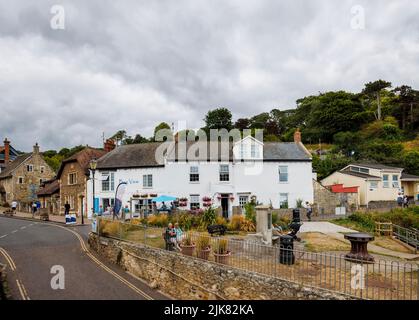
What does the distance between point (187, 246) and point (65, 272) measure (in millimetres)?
5494

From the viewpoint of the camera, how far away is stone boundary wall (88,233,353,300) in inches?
382

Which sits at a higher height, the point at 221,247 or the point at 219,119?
the point at 219,119

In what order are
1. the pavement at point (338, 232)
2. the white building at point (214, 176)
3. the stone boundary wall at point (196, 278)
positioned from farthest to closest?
the white building at point (214, 176) < the pavement at point (338, 232) < the stone boundary wall at point (196, 278)

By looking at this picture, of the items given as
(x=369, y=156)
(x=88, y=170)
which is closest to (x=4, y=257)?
(x=88, y=170)

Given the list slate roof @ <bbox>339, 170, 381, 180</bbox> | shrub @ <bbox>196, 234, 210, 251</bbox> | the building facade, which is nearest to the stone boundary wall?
shrub @ <bbox>196, 234, 210, 251</bbox>

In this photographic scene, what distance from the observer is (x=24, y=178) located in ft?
160

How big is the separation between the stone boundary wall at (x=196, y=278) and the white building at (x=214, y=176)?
13561 millimetres

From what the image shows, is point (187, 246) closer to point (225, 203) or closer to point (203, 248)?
point (203, 248)

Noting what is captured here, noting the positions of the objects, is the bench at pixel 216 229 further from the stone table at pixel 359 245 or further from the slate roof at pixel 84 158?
the slate roof at pixel 84 158

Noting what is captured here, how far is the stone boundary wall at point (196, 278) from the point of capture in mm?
9711

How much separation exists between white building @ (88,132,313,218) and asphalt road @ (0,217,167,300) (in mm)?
10640

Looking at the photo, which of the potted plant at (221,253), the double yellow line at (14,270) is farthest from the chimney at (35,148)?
the potted plant at (221,253)

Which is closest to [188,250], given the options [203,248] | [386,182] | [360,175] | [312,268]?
[203,248]

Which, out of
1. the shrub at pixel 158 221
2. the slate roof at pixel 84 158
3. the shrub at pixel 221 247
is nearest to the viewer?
the shrub at pixel 221 247
